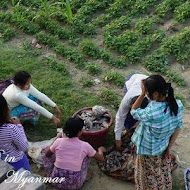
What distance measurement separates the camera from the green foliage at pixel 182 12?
7.71 meters

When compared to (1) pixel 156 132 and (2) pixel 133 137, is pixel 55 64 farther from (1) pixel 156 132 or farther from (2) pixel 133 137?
(1) pixel 156 132

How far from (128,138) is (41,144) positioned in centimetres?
111

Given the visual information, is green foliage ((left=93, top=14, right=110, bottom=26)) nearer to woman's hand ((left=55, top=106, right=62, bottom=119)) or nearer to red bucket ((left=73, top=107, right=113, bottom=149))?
woman's hand ((left=55, top=106, right=62, bottom=119))

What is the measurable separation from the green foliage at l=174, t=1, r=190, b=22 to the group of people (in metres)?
2.77

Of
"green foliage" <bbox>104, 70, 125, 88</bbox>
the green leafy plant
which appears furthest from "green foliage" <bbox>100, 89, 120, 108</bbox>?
the green leafy plant

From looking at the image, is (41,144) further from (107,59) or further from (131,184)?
(107,59)

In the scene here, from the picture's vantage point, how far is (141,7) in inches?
315

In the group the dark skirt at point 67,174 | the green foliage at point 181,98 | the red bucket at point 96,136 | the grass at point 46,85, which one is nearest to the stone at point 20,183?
the dark skirt at point 67,174

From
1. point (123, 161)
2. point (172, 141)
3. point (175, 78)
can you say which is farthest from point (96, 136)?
point (175, 78)

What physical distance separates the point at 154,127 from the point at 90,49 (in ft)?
10.3

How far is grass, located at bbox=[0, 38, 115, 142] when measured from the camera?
241 inches

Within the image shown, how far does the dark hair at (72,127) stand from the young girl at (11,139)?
46cm

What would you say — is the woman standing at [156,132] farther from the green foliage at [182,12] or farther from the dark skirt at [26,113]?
the green foliage at [182,12]

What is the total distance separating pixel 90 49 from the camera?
7320mm
